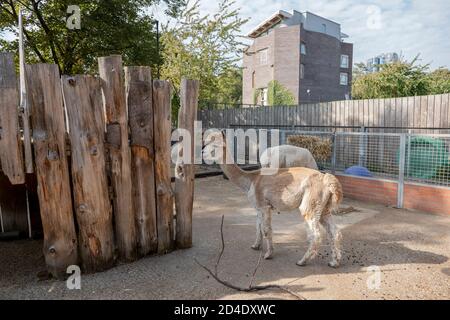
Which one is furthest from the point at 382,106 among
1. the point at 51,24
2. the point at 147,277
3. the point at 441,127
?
the point at 51,24

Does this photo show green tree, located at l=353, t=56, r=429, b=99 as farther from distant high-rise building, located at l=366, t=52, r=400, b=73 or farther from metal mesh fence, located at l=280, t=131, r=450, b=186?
metal mesh fence, located at l=280, t=131, r=450, b=186

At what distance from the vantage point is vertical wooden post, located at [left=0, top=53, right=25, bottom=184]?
336 cm

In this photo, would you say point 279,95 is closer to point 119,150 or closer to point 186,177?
point 186,177

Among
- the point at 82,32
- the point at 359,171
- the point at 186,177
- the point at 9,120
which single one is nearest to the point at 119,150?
the point at 186,177

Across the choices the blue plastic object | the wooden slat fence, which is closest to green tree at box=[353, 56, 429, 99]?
the wooden slat fence

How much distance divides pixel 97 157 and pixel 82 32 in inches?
441

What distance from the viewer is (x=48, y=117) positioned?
11.6 ft

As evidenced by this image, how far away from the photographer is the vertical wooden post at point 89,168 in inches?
143

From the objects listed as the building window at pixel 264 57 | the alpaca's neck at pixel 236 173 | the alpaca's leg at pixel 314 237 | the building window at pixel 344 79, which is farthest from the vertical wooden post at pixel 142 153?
the building window at pixel 344 79

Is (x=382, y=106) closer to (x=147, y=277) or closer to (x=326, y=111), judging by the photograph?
(x=326, y=111)

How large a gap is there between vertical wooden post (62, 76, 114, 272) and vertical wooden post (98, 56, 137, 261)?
107 mm

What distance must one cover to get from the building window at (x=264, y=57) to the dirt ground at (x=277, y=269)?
100ft

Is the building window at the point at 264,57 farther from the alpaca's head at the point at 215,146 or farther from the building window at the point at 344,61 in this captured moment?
the alpaca's head at the point at 215,146
